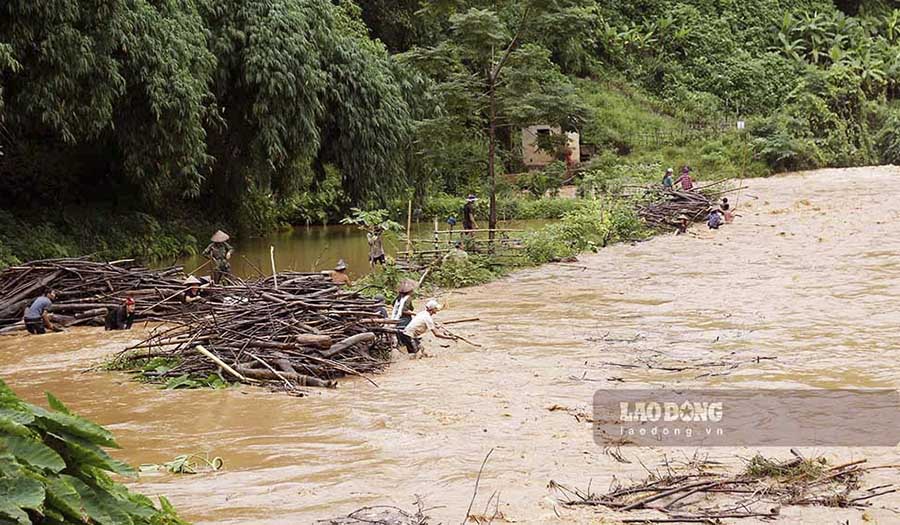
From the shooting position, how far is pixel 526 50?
2020 centimetres

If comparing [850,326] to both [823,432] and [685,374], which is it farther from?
[823,432]

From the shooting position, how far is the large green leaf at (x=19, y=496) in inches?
123

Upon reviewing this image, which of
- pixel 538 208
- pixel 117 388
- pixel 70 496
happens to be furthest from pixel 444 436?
pixel 538 208

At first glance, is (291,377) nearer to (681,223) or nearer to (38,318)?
(38,318)

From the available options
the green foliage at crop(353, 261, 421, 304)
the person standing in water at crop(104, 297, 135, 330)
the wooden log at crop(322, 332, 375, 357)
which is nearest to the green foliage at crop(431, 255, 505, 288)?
the green foliage at crop(353, 261, 421, 304)

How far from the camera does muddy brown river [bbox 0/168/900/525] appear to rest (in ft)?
23.1

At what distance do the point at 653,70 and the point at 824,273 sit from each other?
32.7 metres

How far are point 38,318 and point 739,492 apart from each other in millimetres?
11098

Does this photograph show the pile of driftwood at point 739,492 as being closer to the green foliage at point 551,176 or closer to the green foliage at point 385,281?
the green foliage at point 385,281

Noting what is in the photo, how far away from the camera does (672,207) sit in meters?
26.2

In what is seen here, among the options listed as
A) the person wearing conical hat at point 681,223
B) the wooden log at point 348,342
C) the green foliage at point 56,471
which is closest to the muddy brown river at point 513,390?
the wooden log at point 348,342

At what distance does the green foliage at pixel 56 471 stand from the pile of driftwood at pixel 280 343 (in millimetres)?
6517

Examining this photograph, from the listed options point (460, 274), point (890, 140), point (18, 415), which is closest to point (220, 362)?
point (18, 415)

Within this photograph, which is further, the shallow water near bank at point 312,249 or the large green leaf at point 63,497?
the shallow water near bank at point 312,249
